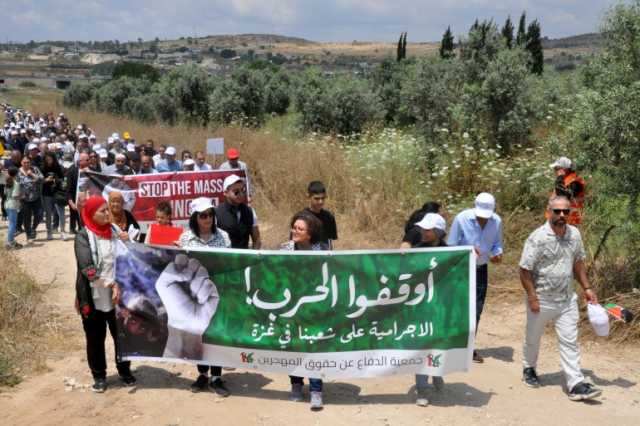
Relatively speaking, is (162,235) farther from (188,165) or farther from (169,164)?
(169,164)

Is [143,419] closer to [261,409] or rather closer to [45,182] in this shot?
[261,409]

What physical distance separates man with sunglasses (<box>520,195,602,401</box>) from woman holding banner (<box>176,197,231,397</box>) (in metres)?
2.94

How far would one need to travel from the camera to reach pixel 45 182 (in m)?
14.0

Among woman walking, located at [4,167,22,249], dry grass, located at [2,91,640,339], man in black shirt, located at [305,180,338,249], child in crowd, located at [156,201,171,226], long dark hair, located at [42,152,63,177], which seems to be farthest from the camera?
long dark hair, located at [42,152,63,177]

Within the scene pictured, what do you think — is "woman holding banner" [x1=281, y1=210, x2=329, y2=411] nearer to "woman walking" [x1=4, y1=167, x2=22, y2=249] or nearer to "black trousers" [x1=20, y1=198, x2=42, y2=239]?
"woman walking" [x1=4, y1=167, x2=22, y2=249]

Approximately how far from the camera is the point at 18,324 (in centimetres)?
825

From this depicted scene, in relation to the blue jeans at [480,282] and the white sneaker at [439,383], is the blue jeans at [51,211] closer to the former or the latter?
the blue jeans at [480,282]

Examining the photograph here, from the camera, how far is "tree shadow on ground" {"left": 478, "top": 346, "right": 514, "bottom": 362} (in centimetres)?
798

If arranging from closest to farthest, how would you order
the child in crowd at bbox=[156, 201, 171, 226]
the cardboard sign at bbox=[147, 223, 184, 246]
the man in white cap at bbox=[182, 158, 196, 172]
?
the cardboard sign at bbox=[147, 223, 184, 246] → the child in crowd at bbox=[156, 201, 171, 226] → the man in white cap at bbox=[182, 158, 196, 172]

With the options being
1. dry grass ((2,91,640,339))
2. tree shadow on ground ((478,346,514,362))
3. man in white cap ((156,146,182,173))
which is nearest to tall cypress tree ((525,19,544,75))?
dry grass ((2,91,640,339))

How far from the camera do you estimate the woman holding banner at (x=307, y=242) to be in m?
6.36

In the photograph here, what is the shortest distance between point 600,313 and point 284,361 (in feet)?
10.1

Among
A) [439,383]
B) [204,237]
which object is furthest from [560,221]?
[204,237]

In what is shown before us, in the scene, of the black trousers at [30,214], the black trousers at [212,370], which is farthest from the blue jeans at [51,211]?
the black trousers at [212,370]
